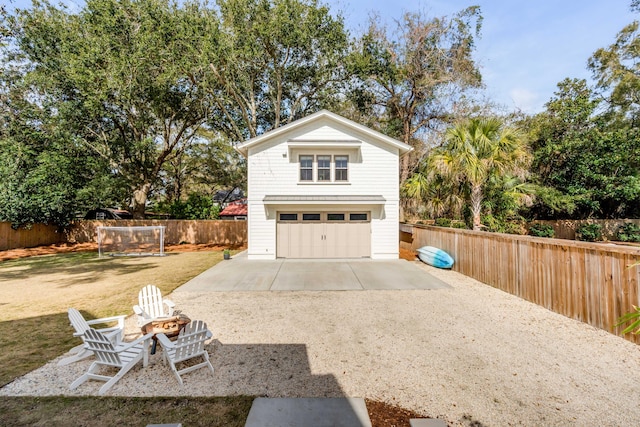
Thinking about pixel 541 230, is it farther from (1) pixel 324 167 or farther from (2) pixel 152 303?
(2) pixel 152 303

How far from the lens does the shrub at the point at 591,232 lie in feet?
62.2

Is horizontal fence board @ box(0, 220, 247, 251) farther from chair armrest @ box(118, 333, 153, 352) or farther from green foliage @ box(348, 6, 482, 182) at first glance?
chair armrest @ box(118, 333, 153, 352)

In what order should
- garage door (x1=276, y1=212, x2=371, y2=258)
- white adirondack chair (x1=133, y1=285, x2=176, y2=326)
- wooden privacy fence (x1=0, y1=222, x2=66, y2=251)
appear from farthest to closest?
wooden privacy fence (x1=0, y1=222, x2=66, y2=251)
garage door (x1=276, y1=212, x2=371, y2=258)
white adirondack chair (x1=133, y1=285, x2=176, y2=326)

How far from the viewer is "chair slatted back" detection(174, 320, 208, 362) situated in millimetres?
4203

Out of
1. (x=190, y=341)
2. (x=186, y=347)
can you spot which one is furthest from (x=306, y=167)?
(x=186, y=347)

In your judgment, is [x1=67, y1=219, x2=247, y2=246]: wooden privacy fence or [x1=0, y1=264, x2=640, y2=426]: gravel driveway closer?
[x1=0, y1=264, x2=640, y2=426]: gravel driveway

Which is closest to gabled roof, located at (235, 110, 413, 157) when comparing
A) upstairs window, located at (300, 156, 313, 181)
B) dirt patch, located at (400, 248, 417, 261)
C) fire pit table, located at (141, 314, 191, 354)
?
upstairs window, located at (300, 156, 313, 181)

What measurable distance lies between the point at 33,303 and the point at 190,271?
493 cm

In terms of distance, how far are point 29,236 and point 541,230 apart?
3274cm

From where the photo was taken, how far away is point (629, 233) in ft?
61.9

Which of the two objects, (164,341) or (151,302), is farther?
(151,302)

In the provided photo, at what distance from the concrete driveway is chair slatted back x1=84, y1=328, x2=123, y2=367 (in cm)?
479

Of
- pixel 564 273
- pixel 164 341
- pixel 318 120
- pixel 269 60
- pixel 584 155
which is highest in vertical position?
pixel 269 60

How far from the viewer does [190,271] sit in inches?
484
